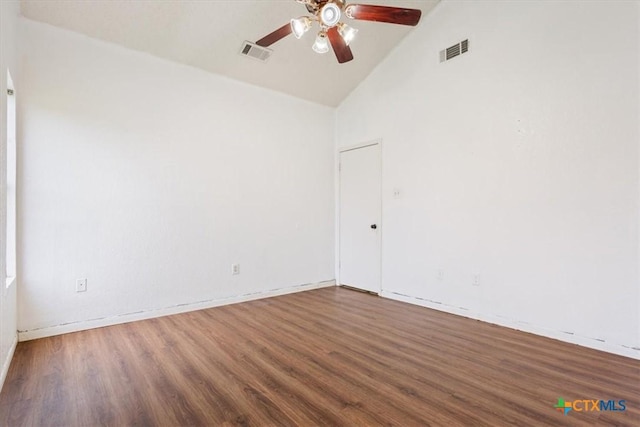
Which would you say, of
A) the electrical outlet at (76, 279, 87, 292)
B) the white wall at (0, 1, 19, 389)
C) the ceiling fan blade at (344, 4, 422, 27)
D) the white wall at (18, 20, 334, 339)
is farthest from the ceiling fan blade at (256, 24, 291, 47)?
the electrical outlet at (76, 279, 87, 292)

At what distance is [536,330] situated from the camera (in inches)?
116

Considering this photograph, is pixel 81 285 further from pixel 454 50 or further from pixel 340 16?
pixel 454 50

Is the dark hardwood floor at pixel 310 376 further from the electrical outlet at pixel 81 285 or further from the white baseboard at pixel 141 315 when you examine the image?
the electrical outlet at pixel 81 285

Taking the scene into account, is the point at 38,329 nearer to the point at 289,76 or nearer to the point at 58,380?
the point at 58,380

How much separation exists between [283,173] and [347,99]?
150 centimetres

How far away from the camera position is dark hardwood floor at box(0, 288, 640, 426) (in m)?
1.77

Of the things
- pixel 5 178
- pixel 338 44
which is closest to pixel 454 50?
pixel 338 44

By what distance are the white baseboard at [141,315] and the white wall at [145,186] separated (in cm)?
1

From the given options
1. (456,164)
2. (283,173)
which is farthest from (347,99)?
(456,164)

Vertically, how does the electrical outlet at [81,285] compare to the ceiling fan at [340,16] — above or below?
below

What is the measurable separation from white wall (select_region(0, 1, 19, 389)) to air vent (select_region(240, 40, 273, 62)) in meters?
1.86

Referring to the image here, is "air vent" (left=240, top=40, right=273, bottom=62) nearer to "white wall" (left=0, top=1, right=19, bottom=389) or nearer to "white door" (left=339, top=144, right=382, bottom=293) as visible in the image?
"white door" (left=339, top=144, right=382, bottom=293)

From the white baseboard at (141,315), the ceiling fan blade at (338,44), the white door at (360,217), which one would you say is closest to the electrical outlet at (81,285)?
the white baseboard at (141,315)

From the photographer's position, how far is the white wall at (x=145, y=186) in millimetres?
2885
